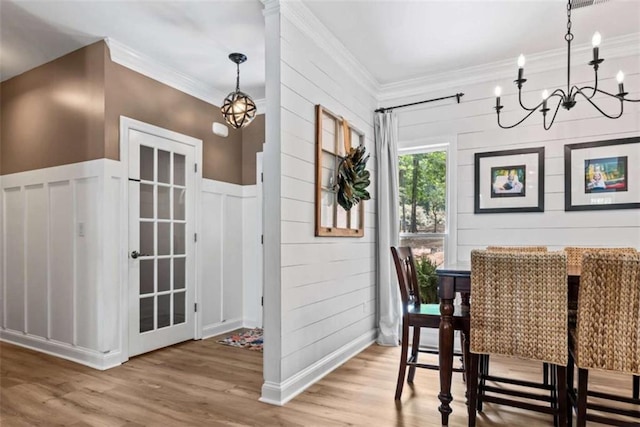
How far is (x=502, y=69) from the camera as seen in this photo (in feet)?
12.3

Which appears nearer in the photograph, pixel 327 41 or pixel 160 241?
pixel 327 41

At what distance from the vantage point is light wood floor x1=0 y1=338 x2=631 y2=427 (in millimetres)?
2355

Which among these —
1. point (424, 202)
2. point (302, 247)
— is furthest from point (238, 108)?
point (424, 202)

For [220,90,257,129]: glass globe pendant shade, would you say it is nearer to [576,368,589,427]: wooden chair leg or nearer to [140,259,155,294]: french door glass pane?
[140,259,155,294]: french door glass pane

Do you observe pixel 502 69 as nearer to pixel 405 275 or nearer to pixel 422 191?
pixel 422 191

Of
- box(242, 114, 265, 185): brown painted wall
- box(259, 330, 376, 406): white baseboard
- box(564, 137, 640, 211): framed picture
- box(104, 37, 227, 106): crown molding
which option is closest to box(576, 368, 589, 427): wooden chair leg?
box(259, 330, 376, 406): white baseboard

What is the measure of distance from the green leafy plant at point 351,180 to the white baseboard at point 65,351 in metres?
2.33

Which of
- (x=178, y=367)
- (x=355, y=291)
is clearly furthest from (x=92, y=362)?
(x=355, y=291)

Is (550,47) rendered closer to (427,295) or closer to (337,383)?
(427,295)

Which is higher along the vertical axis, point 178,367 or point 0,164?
point 0,164

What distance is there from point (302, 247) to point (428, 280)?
180 cm

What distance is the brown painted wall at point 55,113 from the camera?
11.1 ft

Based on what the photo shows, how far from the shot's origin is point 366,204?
409 cm

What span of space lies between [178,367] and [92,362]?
2.37ft
